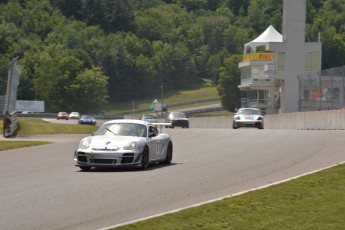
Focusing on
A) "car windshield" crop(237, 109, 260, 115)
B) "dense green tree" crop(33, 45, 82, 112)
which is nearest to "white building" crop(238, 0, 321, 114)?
"car windshield" crop(237, 109, 260, 115)

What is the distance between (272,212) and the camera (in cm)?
1294

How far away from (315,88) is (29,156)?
119 feet

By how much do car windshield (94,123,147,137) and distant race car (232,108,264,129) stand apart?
93.7 ft

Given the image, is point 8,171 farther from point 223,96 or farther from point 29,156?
point 223,96

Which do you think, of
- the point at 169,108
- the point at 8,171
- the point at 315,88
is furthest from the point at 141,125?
the point at 169,108

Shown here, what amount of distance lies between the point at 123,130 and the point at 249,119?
29.0 meters

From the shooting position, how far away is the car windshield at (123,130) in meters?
22.3

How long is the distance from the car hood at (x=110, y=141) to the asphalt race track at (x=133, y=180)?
0.56 meters

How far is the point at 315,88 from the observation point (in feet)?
201

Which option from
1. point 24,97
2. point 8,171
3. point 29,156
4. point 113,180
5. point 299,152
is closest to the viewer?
point 113,180

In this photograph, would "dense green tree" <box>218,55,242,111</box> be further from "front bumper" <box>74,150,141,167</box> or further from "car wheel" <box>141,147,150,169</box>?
"front bumper" <box>74,150,141,167</box>

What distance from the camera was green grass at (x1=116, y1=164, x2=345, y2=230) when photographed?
11.9 meters

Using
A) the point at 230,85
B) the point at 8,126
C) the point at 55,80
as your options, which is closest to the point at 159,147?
the point at 8,126

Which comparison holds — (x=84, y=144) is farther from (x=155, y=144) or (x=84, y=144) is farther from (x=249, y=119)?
(x=249, y=119)
